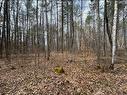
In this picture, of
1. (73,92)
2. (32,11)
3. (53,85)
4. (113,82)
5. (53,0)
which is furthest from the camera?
(32,11)

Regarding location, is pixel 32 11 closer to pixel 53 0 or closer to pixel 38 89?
pixel 53 0

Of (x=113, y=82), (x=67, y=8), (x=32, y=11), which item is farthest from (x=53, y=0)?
(x=113, y=82)

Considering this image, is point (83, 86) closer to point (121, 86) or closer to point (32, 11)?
point (121, 86)

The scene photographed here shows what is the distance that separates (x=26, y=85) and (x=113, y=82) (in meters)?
4.53

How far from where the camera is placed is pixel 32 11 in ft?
157

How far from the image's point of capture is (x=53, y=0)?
127ft

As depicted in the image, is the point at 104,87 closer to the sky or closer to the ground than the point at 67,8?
closer to the ground

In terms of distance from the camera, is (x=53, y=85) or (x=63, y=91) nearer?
(x=63, y=91)

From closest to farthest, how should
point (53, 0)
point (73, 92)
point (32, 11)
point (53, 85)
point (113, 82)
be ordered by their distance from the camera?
point (73, 92), point (53, 85), point (113, 82), point (53, 0), point (32, 11)

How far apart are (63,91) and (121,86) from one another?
314 cm

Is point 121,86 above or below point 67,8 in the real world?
below

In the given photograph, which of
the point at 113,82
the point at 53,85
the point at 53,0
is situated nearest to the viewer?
the point at 53,85

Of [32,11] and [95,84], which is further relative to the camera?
[32,11]

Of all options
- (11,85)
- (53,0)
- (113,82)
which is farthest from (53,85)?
(53,0)
